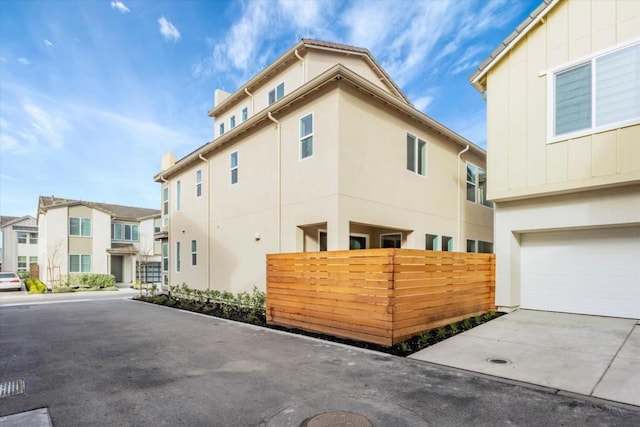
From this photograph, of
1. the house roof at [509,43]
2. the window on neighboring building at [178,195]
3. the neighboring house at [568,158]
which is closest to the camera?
the neighboring house at [568,158]

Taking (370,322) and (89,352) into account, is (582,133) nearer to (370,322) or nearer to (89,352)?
(370,322)

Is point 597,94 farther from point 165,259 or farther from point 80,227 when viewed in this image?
point 80,227

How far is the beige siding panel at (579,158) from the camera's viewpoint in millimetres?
7500

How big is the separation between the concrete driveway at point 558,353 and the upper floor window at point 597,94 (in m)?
4.17

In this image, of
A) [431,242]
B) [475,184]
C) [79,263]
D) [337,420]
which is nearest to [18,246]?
[79,263]

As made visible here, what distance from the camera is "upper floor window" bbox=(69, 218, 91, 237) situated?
2662cm

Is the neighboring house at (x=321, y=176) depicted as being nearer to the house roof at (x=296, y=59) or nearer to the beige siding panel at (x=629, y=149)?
the house roof at (x=296, y=59)

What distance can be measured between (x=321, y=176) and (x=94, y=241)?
25.9 meters

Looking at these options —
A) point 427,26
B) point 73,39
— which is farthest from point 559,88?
point 73,39

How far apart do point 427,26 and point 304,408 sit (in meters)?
13.5

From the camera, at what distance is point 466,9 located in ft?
38.3

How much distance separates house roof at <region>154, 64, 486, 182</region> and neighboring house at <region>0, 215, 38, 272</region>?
30.2 metres

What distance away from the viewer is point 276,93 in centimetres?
1298

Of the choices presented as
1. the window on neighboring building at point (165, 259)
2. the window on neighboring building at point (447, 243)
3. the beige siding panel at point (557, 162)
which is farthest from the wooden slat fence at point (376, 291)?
the window on neighboring building at point (165, 259)
